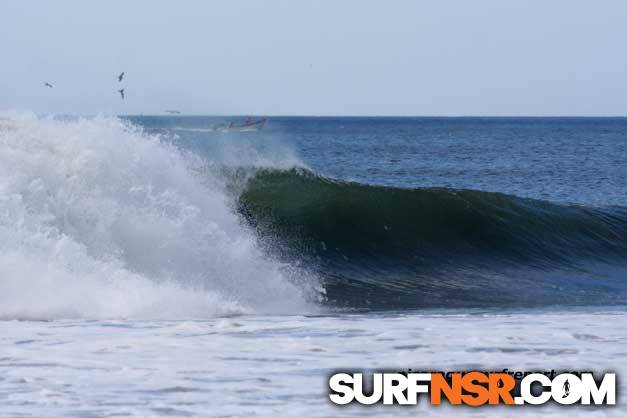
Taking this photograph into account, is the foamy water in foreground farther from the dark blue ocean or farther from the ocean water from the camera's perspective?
the dark blue ocean

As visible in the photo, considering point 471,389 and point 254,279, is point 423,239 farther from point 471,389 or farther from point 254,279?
point 471,389

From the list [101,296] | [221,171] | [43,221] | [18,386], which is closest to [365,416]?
[18,386]

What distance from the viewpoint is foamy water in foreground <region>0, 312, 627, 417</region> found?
637cm

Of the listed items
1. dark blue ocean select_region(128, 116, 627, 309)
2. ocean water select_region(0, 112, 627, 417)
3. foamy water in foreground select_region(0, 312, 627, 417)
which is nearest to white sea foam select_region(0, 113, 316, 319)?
ocean water select_region(0, 112, 627, 417)

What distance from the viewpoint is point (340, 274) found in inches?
575

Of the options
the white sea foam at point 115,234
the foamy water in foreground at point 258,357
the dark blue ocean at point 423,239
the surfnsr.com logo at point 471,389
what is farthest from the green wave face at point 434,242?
the surfnsr.com logo at point 471,389

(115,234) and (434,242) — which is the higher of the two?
(115,234)

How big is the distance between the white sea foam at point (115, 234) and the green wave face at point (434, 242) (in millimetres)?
1502

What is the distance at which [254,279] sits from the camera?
1181 centimetres

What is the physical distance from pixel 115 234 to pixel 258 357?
15.1 ft

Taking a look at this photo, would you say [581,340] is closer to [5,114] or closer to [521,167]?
[5,114]

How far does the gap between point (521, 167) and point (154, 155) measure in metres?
35.8

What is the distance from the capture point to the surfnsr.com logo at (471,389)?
6.53 m

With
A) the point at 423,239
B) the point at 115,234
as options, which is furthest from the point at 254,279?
the point at 423,239
